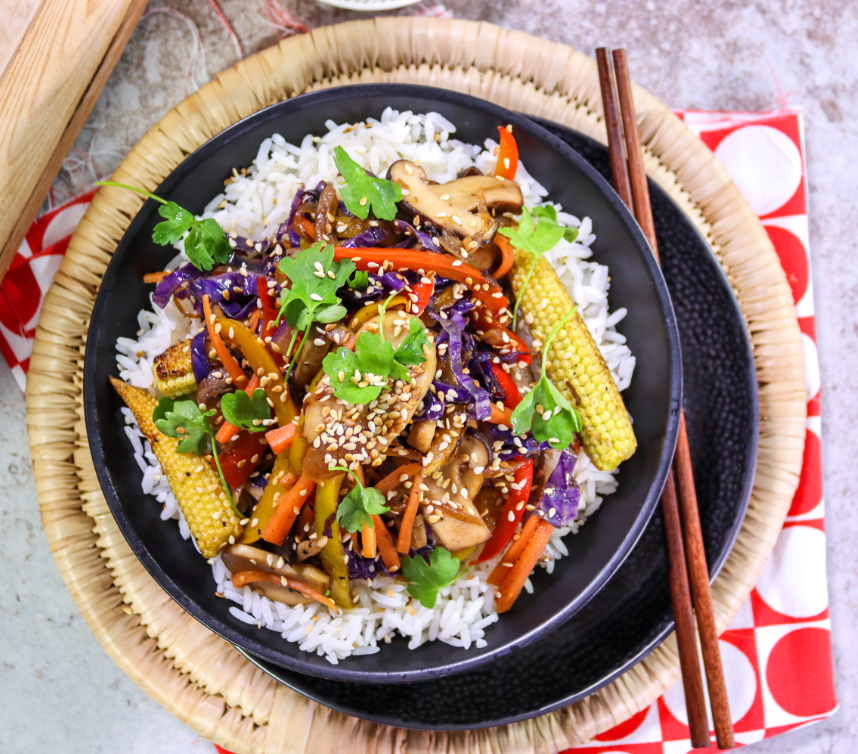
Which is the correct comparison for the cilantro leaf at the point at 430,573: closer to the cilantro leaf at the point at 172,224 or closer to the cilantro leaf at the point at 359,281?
the cilantro leaf at the point at 359,281

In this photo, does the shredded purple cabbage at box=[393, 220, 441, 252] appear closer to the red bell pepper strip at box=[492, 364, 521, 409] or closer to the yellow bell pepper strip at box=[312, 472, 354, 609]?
the red bell pepper strip at box=[492, 364, 521, 409]

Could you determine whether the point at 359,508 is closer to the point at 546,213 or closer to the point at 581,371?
the point at 581,371

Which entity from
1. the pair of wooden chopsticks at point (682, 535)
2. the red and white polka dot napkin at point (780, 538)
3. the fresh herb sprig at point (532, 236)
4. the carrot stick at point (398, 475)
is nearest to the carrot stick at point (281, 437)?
the carrot stick at point (398, 475)

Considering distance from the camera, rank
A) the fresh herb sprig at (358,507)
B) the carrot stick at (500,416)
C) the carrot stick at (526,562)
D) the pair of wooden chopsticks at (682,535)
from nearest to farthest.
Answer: the fresh herb sprig at (358,507)
the carrot stick at (500,416)
the carrot stick at (526,562)
the pair of wooden chopsticks at (682,535)

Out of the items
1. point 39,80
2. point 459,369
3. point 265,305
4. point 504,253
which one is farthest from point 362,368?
point 39,80

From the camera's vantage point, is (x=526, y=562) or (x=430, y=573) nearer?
(x=430, y=573)

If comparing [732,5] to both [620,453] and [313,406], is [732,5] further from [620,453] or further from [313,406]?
[313,406]
